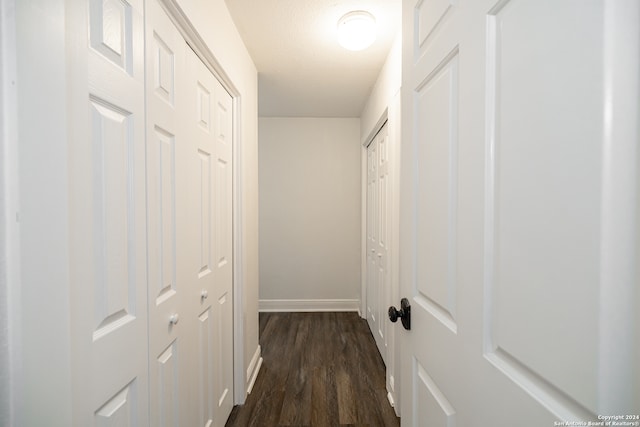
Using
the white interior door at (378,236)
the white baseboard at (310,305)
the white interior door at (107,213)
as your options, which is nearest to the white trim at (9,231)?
the white interior door at (107,213)

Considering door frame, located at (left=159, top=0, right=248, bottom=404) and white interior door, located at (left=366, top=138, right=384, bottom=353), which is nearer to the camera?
door frame, located at (left=159, top=0, right=248, bottom=404)

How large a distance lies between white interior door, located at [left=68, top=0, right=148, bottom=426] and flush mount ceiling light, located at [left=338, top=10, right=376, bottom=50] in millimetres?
1249

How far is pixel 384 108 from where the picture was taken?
2477mm

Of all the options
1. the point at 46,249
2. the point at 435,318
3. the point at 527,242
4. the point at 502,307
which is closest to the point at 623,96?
the point at 527,242

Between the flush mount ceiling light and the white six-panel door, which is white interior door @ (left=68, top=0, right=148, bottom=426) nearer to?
the white six-panel door

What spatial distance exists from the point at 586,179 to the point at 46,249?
850 mm

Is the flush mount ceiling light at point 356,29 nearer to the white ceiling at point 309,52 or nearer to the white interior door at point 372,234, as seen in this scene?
the white ceiling at point 309,52

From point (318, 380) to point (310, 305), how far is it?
1.69 meters

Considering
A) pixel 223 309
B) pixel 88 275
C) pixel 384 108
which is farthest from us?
pixel 384 108

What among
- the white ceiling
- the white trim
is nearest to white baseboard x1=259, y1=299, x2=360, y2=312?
the white ceiling

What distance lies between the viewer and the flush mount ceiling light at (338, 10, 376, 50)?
1.82m

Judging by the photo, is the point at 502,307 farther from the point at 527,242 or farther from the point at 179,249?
the point at 179,249

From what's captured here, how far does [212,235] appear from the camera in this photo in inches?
65.1

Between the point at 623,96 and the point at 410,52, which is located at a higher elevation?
the point at 410,52
